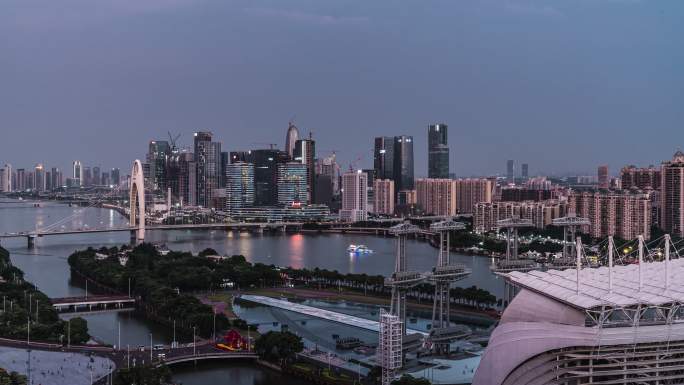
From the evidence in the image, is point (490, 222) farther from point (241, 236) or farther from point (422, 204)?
point (422, 204)

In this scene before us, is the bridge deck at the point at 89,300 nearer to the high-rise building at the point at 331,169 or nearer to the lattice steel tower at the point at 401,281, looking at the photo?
the lattice steel tower at the point at 401,281

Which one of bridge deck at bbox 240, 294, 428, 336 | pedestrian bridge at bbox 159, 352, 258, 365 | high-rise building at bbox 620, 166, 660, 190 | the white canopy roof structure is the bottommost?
pedestrian bridge at bbox 159, 352, 258, 365

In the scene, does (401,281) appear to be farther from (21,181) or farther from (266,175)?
(21,181)

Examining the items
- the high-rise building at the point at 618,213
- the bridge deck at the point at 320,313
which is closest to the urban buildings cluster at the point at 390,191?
the high-rise building at the point at 618,213

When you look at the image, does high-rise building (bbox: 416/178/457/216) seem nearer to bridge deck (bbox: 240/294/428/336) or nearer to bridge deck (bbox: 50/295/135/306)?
bridge deck (bbox: 240/294/428/336)

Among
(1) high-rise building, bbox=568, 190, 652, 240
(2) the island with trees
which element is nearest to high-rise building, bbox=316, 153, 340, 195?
(1) high-rise building, bbox=568, 190, 652, 240

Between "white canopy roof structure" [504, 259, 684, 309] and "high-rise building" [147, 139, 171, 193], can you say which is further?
"high-rise building" [147, 139, 171, 193]
